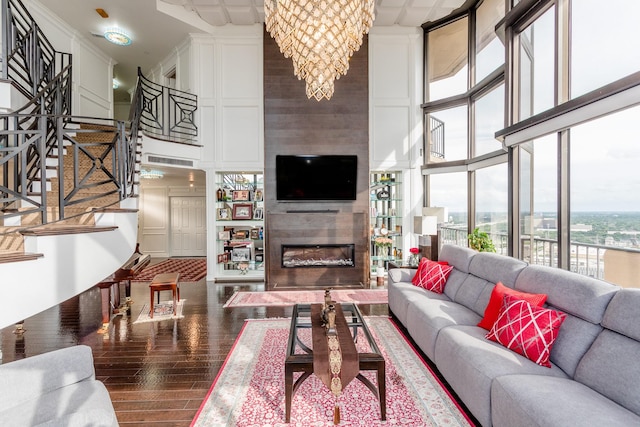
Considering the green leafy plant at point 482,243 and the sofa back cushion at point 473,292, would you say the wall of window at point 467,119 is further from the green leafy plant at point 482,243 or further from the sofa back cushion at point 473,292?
the sofa back cushion at point 473,292

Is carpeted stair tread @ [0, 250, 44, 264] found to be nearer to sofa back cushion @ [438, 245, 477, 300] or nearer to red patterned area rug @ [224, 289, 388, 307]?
red patterned area rug @ [224, 289, 388, 307]

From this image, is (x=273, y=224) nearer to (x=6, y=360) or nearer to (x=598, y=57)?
(x=6, y=360)

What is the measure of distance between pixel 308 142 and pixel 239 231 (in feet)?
7.59

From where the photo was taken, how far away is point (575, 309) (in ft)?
6.57

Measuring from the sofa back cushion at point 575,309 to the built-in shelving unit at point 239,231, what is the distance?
493 cm

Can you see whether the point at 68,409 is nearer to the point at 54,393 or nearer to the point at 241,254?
the point at 54,393

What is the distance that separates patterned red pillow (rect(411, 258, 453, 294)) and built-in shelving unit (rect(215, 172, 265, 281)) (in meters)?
3.43

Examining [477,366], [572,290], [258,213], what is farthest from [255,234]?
[572,290]

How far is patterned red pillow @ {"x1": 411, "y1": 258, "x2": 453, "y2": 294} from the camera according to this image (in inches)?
141

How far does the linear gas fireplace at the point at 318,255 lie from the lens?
5.81 m

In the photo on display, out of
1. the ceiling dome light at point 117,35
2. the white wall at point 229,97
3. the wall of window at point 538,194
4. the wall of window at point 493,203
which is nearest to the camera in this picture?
the wall of window at point 538,194

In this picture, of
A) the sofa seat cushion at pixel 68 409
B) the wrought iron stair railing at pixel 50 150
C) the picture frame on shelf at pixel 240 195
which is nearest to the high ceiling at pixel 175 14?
the wrought iron stair railing at pixel 50 150

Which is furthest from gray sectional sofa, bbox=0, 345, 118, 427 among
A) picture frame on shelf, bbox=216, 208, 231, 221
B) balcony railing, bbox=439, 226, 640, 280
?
picture frame on shelf, bbox=216, 208, 231, 221

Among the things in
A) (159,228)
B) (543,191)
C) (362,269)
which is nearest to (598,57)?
(543,191)
